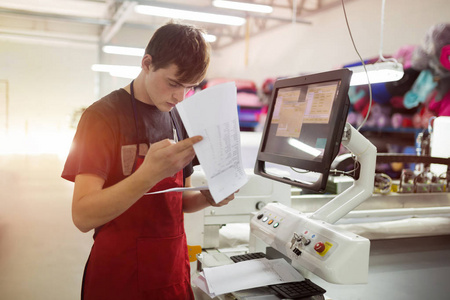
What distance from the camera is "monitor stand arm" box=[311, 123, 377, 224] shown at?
1183mm

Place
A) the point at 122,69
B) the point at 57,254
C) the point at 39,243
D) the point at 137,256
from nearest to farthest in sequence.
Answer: the point at 137,256, the point at 57,254, the point at 39,243, the point at 122,69

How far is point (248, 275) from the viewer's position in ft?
3.74

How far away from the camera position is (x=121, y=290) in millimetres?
1158

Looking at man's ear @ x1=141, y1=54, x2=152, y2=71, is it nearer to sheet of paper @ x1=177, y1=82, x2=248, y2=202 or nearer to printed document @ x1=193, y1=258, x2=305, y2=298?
sheet of paper @ x1=177, y1=82, x2=248, y2=202

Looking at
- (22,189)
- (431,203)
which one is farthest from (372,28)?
(22,189)

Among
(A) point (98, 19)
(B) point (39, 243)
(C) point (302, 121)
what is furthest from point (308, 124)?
(A) point (98, 19)

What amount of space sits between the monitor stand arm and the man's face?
1.68ft

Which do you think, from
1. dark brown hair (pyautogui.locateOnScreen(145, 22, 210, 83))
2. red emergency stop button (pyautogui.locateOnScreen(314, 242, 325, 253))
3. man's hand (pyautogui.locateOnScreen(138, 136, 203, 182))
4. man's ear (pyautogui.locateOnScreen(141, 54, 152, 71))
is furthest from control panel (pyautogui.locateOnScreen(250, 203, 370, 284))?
man's ear (pyautogui.locateOnScreen(141, 54, 152, 71))

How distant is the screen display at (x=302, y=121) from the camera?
110 centimetres

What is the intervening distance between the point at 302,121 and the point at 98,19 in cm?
1043

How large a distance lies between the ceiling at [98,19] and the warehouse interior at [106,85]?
0.03 m

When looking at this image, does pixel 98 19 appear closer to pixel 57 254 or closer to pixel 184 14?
pixel 184 14

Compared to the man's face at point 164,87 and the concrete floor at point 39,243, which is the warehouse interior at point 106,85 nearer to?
the concrete floor at point 39,243

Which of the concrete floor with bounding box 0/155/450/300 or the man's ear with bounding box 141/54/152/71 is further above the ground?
the man's ear with bounding box 141/54/152/71
